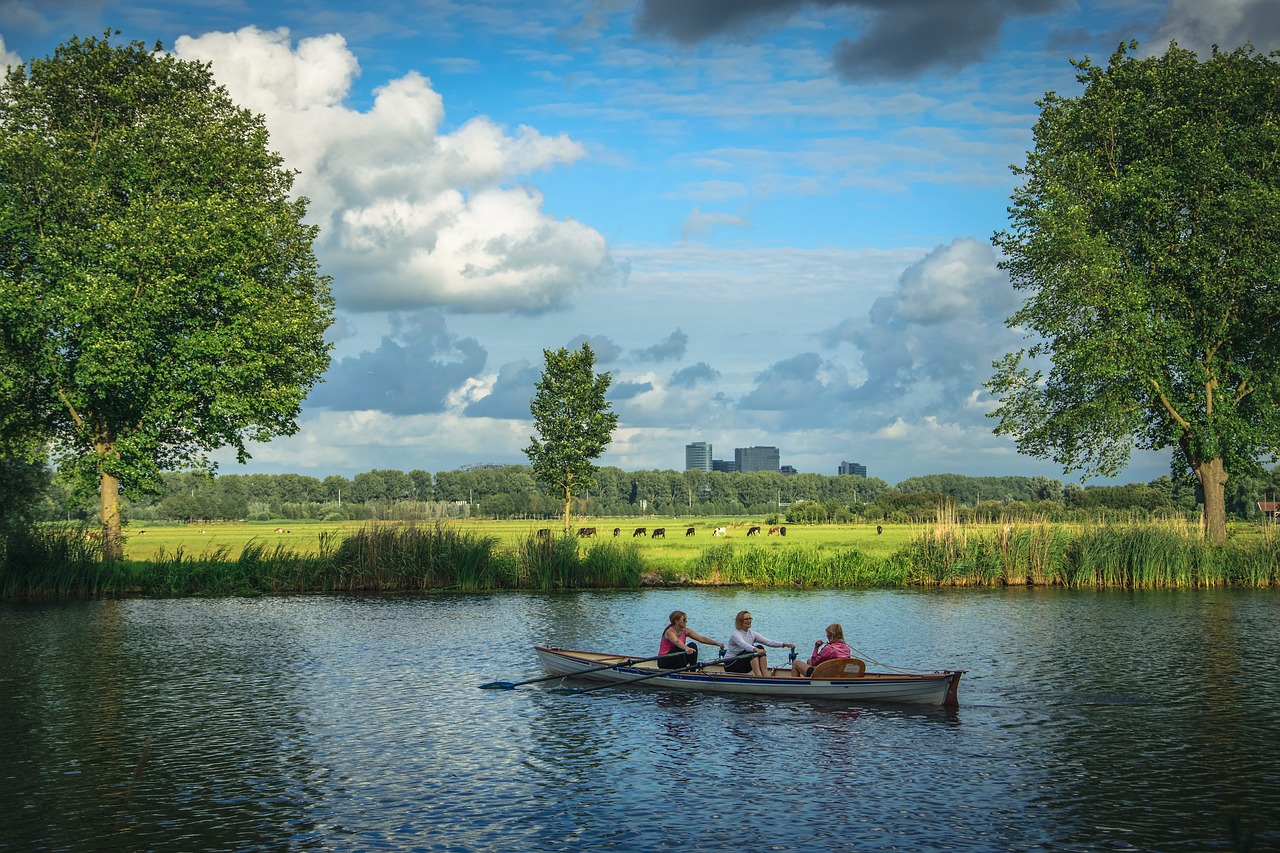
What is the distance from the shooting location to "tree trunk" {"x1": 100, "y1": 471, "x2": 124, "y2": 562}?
42500 millimetres

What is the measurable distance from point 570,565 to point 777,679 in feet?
77.2

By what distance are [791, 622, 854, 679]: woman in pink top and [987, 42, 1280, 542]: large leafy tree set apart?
2800 centimetres

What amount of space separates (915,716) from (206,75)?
153ft

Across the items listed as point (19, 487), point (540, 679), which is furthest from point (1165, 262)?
point (19, 487)

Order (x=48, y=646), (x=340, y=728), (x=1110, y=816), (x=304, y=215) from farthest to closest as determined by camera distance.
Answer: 1. (x=304, y=215)
2. (x=48, y=646)
3. (x=340, y=728)
4. (x=1110, y=816)

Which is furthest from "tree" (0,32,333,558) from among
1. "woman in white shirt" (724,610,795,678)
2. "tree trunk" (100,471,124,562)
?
"woman in white shirt" (724,610,795,678)

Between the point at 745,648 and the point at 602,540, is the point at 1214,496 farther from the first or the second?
the point at 745,648

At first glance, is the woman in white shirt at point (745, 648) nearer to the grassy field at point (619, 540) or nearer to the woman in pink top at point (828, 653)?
the woman in pink top at point (828, 653)

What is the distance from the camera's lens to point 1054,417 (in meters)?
48.8

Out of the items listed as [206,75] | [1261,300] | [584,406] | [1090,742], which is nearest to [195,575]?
[206,75]

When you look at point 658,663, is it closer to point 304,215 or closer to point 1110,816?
point 1110,816

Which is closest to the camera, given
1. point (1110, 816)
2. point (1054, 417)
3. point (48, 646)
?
point (1110, 816)

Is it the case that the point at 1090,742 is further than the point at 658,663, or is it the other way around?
the point at 658,663

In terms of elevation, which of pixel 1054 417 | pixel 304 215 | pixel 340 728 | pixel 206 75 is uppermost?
pixel 206 75
